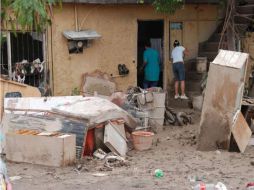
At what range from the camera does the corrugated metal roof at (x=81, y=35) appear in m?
14.0

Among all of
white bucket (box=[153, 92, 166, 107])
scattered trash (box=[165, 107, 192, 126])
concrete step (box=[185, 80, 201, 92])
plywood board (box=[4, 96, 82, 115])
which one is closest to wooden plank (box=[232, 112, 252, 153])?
white bucket (box=[153, 92, 166, 107])

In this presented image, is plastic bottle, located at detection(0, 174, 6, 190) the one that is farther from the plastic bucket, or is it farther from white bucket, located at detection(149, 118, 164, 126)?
white bucket, located at detection(149, 118, 164, 126)

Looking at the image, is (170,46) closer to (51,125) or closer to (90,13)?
(90,13)

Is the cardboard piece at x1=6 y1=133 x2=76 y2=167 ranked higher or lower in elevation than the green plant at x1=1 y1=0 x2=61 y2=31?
lower

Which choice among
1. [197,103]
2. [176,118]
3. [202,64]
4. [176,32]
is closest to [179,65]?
[202,64]

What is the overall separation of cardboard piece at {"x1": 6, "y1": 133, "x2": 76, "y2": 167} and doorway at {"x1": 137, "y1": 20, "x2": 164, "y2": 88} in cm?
718

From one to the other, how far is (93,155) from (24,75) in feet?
14.8

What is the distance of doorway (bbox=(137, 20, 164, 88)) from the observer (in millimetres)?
16453

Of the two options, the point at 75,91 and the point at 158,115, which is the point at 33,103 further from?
the point at 75,91

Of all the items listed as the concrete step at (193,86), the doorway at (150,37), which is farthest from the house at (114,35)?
the concrete step at (193,86)

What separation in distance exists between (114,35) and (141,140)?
5276 millimetres

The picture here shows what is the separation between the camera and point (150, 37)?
57.2 ft

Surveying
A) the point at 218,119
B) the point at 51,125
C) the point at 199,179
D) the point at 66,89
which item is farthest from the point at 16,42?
the point at 199,179

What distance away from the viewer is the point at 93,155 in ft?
32.4
